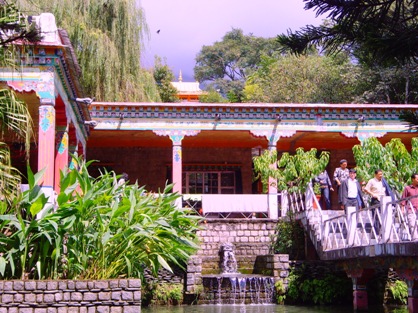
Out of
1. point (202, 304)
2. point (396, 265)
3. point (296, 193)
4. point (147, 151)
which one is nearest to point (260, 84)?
point (147, 151)

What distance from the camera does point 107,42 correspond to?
891 inches

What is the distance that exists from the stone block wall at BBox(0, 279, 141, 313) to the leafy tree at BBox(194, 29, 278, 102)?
147 ft

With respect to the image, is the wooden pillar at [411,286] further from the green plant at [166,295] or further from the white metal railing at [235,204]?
the white metal railing at [235,204]

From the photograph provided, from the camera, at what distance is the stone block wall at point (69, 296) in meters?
8.95

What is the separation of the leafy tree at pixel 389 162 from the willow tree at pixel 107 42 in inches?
376

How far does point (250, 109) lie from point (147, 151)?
5360mm

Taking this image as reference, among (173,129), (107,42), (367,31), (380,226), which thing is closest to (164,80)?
(107,42)

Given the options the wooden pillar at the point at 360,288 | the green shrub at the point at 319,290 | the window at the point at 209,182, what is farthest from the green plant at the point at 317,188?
the window at the point at 209,182

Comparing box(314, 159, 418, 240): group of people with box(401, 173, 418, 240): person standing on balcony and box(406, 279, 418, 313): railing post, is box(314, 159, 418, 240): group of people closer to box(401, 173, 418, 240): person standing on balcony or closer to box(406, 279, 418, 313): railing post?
box(401, 173, 418, 240): person standing on balcony

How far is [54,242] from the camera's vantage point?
9195 mm

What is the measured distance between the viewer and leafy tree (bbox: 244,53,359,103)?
31859 millimetres

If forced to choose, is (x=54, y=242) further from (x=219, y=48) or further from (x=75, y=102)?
(x=219, y=48)

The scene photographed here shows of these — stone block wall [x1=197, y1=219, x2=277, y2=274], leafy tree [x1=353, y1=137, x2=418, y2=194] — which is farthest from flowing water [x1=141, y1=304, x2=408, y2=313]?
leafy tree [x1=353, y1=137, x2=418, y2=194]

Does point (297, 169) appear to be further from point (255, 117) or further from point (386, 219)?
point (386, 219)
